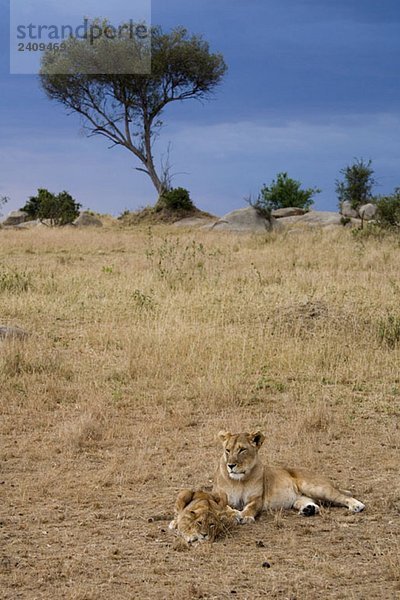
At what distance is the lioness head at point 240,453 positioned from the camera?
20.5 feet

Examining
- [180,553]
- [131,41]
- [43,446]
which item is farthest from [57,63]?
[180,553]

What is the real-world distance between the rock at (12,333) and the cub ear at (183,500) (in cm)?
632

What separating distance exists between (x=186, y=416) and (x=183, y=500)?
315 centimetres

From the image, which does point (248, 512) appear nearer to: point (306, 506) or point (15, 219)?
point (306, 506)

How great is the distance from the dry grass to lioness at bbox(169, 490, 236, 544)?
123mm

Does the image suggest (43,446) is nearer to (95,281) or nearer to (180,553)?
(180,553)

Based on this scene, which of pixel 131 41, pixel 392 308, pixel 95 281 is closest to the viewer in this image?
pixel 392 308

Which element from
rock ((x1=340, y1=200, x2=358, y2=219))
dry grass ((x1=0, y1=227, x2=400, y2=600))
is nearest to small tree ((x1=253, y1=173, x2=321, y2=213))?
rock ((x1=340, y1=200, x2=358, y2=219))

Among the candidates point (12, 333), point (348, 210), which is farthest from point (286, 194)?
point (12, 333)

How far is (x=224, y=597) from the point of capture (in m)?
5.00

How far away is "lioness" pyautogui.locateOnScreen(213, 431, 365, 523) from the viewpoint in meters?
6.27

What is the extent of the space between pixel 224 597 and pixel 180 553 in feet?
2.37

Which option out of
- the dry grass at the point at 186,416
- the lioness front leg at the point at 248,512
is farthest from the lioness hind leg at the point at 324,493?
the lioness front leg at the point at 248,512

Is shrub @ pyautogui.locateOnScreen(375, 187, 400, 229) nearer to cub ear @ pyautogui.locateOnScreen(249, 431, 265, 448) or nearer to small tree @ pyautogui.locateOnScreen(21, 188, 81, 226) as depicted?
small tree @ pyautogui.locateOnScreen(21, 188, 81, 226)
